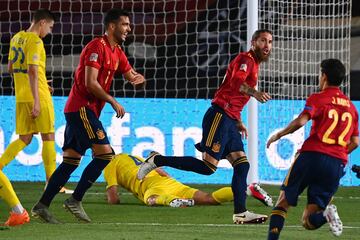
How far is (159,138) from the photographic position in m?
14.5

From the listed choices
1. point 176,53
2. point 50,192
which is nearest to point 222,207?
point 50,192

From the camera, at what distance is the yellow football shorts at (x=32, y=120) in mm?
11875

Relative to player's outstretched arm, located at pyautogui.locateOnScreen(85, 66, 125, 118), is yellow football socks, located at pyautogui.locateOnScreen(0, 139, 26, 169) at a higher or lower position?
Result: lower

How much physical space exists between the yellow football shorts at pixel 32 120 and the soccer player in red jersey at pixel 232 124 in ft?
6.23

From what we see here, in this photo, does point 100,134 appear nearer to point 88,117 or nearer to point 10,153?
point 88,117

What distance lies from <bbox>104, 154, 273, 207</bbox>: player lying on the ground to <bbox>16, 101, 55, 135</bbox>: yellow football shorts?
822mm

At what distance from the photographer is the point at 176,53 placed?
1709 centimetres

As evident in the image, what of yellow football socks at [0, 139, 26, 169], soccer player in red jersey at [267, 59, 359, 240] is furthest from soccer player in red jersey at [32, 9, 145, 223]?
yellow football socks at [0, 139, 26, 169]

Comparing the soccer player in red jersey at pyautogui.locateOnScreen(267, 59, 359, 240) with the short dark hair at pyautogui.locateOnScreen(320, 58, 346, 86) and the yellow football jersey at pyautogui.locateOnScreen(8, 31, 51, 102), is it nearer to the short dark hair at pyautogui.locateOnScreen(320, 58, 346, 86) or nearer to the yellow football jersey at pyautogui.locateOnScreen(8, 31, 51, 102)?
the short dark hair at pyautogui.locateOnScreen(320, 58, 346, 86)

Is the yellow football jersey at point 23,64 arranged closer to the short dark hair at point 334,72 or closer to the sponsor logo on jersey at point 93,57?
the sponsor logo on jersey at point 93,57

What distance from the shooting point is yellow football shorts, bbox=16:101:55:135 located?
11.9 metres

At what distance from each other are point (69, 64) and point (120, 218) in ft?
24.5

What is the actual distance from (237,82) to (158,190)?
1.89 m

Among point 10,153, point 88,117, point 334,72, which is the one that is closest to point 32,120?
point 10,153
